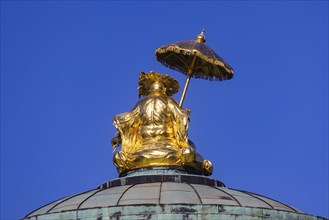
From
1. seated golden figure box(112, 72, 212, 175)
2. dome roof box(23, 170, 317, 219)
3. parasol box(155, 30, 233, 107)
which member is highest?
parasol box(155, 30, 233, 107)

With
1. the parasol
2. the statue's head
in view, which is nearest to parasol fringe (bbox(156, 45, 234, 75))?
the parasol

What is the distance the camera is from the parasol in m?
38.5

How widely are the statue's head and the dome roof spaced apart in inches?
187

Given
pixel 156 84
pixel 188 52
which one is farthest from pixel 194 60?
pixel 156 84

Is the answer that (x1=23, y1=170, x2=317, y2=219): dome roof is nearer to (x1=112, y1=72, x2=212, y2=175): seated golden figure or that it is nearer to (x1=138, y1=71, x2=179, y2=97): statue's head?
(x1=112, y1=72, x2=212, y2=175): seated golden figure

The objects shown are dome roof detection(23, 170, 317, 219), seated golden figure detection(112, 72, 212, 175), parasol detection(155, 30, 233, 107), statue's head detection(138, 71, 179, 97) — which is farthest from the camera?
parasol detection(155, 30, 233, 107)

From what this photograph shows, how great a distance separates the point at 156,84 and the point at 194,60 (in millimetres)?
1870

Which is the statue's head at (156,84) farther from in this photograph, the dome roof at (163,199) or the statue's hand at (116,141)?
the dome roof at (163,199)

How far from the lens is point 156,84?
38219 mm

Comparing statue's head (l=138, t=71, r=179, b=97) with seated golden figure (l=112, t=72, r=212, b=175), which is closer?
seated golden figure (l=112, t=72, r=212, b=175)

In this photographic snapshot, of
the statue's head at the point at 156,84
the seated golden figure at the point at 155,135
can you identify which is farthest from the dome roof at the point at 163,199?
the statue's head at the point at 156,84

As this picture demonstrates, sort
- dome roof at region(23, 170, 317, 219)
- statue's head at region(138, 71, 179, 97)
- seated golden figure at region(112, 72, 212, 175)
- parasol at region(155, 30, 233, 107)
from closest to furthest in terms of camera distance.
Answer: dome roof at region(23, 170, 317, 219) < seated golden figure at region(112, 72, 212, 175) < statue's head at region(138, 71, 179, 97) < parasol at region(155, 30, 233, 107)

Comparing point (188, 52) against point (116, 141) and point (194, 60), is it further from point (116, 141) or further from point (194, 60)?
point (116, 141)

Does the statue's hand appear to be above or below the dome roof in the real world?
above
